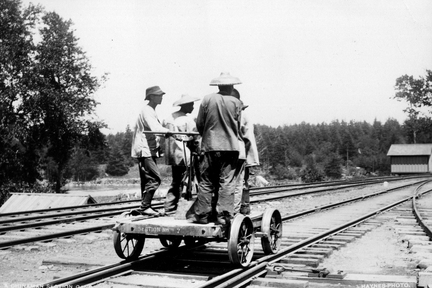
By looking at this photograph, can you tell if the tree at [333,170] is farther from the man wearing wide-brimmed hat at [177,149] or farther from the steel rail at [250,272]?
the man wearing wide-brimmed hat at [177,149]

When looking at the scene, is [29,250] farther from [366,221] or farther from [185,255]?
[366,221]

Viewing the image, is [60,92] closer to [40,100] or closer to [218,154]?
[40,100]

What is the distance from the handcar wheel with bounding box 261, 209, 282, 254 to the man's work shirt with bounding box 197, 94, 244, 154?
1.22m

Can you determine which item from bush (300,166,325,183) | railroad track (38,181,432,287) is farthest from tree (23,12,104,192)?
railroad track (38,181,432,287)

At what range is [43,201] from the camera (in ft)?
56.5

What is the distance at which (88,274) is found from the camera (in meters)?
5.27

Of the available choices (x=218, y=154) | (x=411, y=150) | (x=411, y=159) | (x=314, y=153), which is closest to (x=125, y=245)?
(x=218, y=154)

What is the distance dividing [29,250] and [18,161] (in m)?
24.4

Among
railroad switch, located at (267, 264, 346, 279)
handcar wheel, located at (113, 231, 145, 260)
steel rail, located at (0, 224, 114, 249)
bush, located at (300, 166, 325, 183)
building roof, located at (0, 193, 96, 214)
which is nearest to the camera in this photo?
railroad switch, located at (267, 264, 346, 279)

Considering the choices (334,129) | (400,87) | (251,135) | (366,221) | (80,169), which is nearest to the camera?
(251,135)

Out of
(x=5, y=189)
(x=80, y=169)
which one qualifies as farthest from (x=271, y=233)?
(x=80, y=169)

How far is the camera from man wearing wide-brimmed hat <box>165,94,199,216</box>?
22.6ft

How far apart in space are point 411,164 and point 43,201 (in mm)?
63316

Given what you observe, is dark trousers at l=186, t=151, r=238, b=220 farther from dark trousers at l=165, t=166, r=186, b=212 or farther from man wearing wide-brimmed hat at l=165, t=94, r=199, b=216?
dark trousers at l=165, t=166, r=186, b=212
